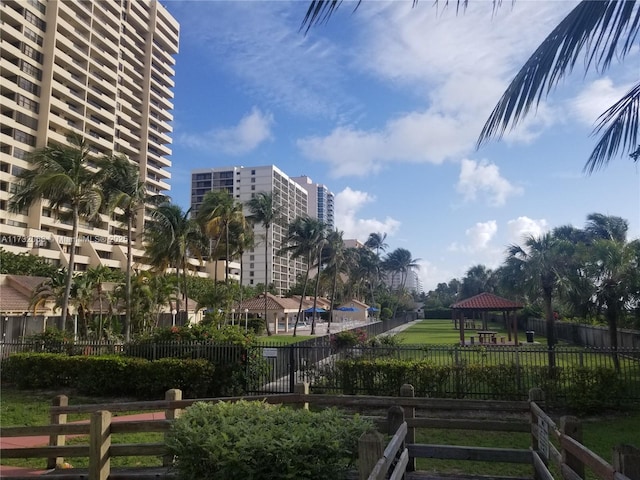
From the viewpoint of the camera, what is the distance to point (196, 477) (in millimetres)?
4105

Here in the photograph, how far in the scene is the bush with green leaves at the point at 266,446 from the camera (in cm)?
388

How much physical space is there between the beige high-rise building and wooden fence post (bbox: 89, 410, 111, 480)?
4505 cm

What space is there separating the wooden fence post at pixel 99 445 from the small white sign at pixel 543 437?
473 centimetres

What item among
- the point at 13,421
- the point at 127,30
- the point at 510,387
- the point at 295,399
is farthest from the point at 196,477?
the point at 127,30

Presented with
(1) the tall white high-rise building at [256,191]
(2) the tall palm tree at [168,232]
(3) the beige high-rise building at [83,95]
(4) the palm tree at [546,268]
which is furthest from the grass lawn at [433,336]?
(1) the tall white high-rise building at [256,191]

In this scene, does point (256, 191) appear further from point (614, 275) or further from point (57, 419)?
point (57, 419)

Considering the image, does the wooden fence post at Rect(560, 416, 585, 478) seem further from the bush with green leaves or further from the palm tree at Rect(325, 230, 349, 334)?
the palm tree at Rect(325, 230, 349, 334)

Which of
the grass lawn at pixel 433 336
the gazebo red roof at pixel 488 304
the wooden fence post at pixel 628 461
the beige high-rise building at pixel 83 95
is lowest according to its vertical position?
the grass lawn at pixel 433 336

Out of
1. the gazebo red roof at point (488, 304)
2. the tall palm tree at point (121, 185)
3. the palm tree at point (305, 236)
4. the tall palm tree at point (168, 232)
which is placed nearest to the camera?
the tall palm tree at point (121, 185)

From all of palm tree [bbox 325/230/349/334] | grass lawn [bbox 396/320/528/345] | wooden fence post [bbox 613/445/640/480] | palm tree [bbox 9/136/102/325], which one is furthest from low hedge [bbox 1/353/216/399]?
palm tree [bbox 325/230/349/334]

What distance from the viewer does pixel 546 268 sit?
18797 mm

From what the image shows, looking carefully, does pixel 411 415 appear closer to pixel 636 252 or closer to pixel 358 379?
pixel 358 379

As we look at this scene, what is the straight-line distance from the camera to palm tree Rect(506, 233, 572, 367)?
739 inches

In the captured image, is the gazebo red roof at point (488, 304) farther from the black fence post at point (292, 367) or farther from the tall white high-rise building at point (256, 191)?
the tall white high-rise building at point (256, 191)
